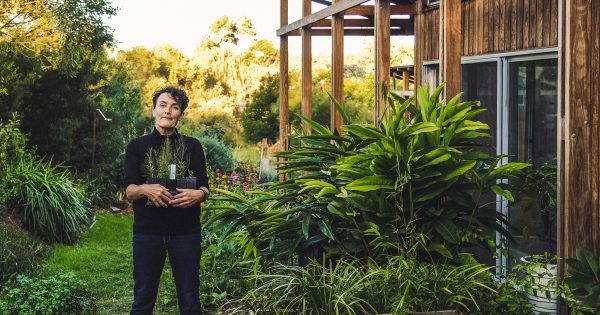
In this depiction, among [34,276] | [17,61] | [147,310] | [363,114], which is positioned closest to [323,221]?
[147,310]

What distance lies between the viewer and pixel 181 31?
35031 millimetres

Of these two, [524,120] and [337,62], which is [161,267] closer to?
[524,120]

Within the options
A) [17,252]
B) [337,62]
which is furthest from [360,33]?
[17,252]

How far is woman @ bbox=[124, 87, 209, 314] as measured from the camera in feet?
14.1

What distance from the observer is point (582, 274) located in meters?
4.36

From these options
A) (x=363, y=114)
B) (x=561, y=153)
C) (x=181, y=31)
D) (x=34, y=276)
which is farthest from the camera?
(x=181, y=31)

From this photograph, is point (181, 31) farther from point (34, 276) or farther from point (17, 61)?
point (34, 276)

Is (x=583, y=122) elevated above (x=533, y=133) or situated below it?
above

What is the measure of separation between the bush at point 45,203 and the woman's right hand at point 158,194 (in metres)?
5.80

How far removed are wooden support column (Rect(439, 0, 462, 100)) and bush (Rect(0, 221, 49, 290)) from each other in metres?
4.08

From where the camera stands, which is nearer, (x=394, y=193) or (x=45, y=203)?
(x=394, y=193)

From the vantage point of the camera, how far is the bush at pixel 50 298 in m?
5.67

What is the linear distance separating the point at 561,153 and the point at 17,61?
10705 mm

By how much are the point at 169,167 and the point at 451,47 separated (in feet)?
6.97
